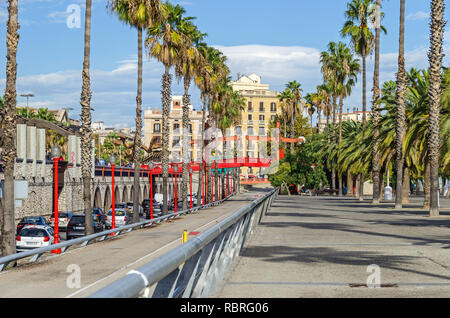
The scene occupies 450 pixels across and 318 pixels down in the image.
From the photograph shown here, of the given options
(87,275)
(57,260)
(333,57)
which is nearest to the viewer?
(87,275)

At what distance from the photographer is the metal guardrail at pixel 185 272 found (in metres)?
4.62

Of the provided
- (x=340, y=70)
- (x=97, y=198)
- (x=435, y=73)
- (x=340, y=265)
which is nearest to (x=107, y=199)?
(x=97, y=198)

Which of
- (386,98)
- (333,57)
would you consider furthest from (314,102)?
(386,98)

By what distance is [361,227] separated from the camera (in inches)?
1051

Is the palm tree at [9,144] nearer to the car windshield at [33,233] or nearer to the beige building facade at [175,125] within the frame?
the car windshield at [33,233]

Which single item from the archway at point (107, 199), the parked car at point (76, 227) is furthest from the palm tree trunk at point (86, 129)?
the archway at point (107, 199)

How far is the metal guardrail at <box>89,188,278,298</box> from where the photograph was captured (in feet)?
15.2

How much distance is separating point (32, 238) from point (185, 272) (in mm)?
Answer: 26389

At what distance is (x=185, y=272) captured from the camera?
7.49m

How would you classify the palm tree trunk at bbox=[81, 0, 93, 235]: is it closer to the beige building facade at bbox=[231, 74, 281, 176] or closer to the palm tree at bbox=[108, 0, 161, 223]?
the palm tree at bbox=[108, 0, 161, 223]

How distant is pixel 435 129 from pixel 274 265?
79.4 ft

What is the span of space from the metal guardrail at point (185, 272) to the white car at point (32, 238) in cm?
2095

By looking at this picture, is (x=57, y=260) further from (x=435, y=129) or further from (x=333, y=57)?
(x=333, y=57)

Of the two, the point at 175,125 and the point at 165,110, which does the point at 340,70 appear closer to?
the point at 165,110
